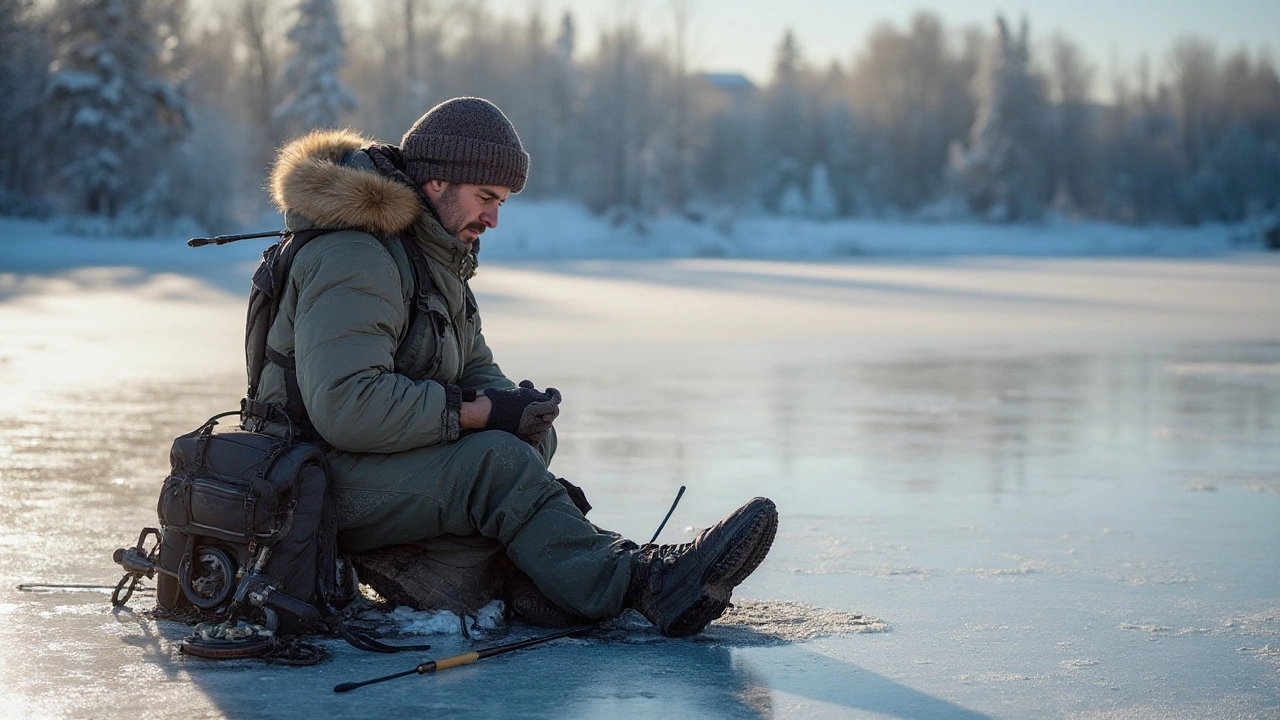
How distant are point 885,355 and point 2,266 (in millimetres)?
21638

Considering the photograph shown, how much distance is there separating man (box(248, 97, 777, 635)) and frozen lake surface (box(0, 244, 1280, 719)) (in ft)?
0.72

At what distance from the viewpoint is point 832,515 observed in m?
5.13

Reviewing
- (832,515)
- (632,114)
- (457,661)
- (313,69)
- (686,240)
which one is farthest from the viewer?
(632,114)

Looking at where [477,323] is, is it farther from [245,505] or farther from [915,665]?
[915,665]

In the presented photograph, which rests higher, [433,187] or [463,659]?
[433,187]

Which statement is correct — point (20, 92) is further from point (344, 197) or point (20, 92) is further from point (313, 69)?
point (344, 197)

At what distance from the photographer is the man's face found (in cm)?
369

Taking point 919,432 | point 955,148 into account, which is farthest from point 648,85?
point 919,432

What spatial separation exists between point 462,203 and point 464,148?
0.16m

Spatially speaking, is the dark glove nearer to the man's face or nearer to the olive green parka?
the olive green parka

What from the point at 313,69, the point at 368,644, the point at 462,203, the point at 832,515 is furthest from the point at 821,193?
the point at 368,644

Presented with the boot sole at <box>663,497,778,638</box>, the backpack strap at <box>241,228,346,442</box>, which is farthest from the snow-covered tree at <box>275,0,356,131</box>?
the boot sole at <box>663,497,778,638</box>

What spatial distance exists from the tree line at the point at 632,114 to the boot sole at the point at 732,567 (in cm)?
3740

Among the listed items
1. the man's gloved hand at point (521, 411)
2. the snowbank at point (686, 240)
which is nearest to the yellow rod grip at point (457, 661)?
the man's gloved hand at point (521, 411)
